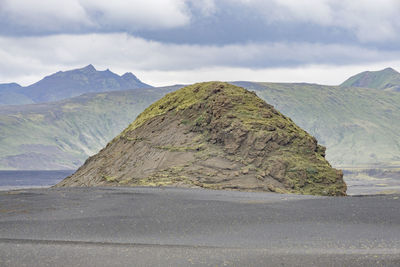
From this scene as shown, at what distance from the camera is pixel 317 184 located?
31422mm

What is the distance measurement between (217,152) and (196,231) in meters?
18.7

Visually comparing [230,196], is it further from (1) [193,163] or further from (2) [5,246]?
(2) [5,246]

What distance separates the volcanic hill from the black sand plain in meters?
9.74

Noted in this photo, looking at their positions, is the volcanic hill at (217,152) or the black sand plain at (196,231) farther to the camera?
the volcanic hill at (217,152)

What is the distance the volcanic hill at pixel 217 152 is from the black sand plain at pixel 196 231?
974 centimetres

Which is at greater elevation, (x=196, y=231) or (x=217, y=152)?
(x=217, y=152)

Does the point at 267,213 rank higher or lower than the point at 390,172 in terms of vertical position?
higher

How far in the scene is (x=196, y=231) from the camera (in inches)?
578

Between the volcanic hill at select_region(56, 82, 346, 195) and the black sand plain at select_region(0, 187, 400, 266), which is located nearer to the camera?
the black sand plain at select_region(0, 187, 400, 266)

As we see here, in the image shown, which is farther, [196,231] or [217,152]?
[217,152]

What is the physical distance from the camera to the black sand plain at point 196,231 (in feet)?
37.5

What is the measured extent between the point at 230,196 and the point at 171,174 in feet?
30.1

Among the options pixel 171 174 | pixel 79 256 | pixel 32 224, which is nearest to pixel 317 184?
pixel 171 174

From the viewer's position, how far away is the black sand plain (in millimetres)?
11430
